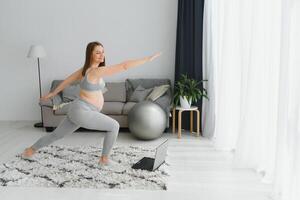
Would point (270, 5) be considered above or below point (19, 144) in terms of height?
above

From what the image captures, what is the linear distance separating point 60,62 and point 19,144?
1.88 m

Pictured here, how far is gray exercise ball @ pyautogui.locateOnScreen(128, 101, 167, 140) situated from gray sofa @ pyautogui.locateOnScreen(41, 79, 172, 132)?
361 millimetres

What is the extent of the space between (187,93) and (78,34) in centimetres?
228

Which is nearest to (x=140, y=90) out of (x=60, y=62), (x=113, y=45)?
(x=113, y=45)

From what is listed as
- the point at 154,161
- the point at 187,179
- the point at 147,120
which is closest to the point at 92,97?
the point at 154,161

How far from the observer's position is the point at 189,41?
5.85 metres

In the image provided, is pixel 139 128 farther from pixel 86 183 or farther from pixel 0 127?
pixel 0 127

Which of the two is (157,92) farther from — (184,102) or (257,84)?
(257,84)

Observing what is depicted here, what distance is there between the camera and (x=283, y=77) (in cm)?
284

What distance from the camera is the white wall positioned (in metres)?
6.20

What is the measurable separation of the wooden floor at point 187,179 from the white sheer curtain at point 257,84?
0.19m

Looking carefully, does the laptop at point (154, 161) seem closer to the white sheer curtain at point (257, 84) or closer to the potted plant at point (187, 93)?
Result: the white sheer curtain at point (257, 84)

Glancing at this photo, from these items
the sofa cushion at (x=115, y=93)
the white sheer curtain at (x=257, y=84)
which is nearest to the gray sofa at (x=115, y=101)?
the sofa cushion at (x=115, y=93)

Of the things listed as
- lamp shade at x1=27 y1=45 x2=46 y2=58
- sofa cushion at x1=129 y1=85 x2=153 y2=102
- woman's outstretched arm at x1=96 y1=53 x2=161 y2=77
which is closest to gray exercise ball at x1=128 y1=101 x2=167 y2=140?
sofa cushion at x1=129 y1=85 x2=153 y2=102
